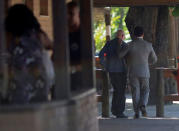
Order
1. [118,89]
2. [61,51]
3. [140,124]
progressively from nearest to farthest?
[61,51] → [140,124] → [118,89]

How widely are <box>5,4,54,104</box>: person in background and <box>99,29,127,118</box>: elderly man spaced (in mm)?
6246

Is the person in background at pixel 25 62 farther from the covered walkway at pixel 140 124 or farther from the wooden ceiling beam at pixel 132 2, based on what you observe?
the wooden ceiling beam at pixel 132 2

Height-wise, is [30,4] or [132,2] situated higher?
[132,2]

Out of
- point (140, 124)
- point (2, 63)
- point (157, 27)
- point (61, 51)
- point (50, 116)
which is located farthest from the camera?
point (157, 27)

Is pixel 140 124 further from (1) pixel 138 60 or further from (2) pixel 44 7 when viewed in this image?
(2) pixel 44 7

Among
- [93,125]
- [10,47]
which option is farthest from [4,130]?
[93,125]

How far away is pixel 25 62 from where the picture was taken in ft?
22.3

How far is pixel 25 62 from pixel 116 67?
258 inches

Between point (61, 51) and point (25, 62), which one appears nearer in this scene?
point (25, 62)

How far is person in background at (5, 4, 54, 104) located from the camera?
6793 mm

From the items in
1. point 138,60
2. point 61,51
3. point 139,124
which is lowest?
point 139,124

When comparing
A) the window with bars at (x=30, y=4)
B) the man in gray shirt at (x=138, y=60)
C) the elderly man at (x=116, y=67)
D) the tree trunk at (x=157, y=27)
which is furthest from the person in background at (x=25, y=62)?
the tree trunk at (x=157, y=27)

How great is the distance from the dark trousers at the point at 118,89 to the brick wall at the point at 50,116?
5.21 metres

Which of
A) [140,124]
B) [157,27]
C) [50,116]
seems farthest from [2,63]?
[157,27]
